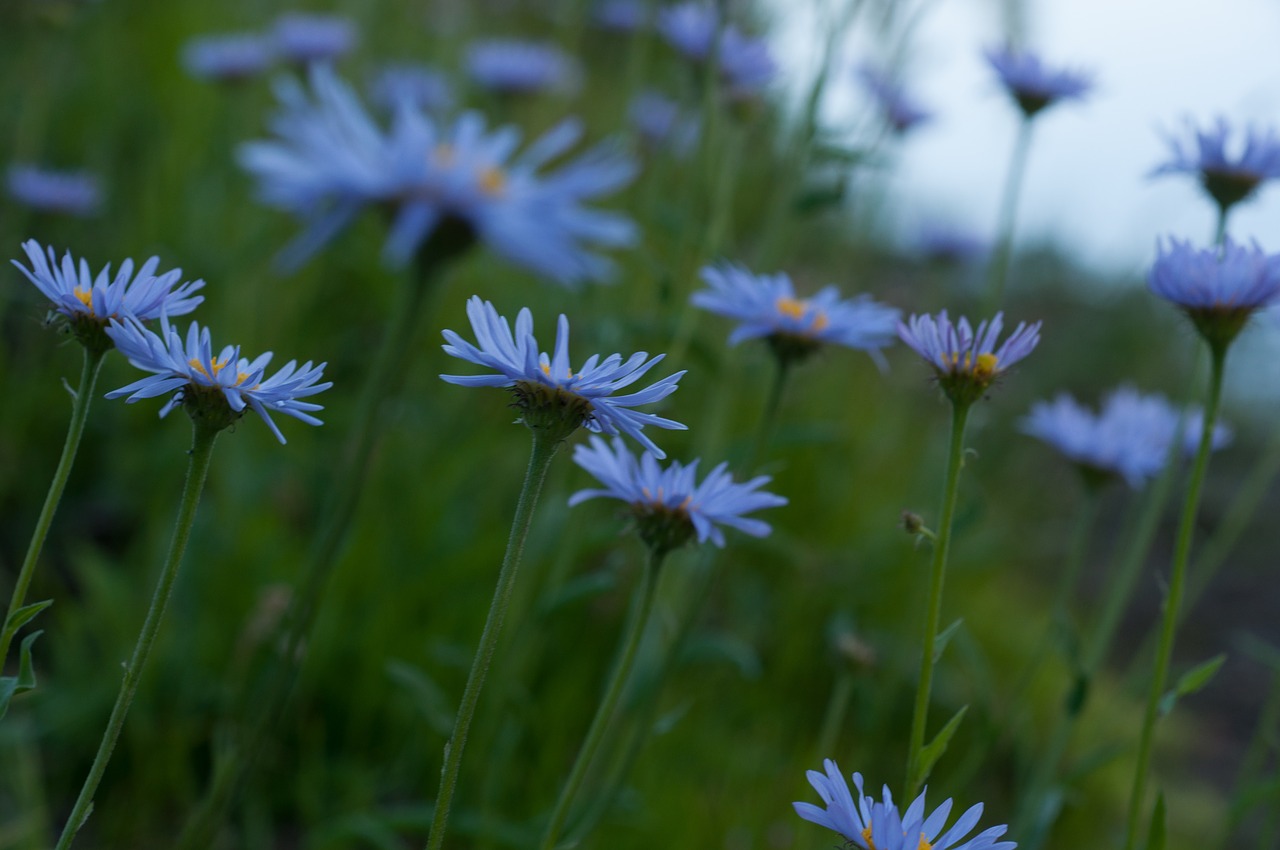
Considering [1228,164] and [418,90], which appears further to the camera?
[418,90]

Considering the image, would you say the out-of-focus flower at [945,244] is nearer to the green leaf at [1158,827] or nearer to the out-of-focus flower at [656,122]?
the out-of-focus flower at [656,122]

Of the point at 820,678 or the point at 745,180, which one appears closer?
the point at 820,678

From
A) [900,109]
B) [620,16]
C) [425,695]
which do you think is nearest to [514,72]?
[620,16]

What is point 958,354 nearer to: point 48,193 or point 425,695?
point 425,695

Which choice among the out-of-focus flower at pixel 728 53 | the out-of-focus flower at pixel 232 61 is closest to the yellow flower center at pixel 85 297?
the out-of-focus flower at pixel 728 53

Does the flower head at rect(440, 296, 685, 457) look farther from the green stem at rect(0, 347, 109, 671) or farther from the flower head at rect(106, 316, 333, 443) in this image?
the green stem at rect(0, 347, 109, 671)

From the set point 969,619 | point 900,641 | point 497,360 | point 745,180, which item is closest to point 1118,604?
point 900,641

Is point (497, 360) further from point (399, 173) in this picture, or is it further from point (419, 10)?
→ point (419, 10)
